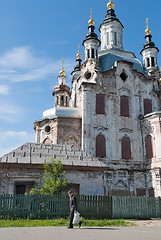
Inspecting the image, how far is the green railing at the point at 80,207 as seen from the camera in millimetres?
13727

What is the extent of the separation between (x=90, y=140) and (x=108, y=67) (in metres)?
9.32

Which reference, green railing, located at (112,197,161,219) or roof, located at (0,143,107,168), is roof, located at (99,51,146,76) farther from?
green railing, located at (112,197,161,219)

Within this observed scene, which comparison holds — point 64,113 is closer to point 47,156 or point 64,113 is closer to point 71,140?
point 71,140

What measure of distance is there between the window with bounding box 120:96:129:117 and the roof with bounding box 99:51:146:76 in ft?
13.1

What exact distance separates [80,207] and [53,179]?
239cm

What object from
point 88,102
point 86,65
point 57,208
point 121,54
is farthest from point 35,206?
point 121,54

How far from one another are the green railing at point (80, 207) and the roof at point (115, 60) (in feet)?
58.8

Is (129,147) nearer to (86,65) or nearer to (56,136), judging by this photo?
(56,136)

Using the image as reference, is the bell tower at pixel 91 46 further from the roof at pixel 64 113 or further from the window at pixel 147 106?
the window at pixel 147 106

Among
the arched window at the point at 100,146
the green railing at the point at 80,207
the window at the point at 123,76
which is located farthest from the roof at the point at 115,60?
the green railing at the point at 80,207

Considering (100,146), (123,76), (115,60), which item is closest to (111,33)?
(115,60)

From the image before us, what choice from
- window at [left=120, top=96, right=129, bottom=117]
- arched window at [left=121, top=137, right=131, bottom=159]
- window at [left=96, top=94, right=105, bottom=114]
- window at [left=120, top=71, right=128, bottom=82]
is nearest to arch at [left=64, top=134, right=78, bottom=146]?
window at [left=96, top=94, right=105, bottom=114]

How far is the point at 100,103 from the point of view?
2894cm

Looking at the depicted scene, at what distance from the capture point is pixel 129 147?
1109 inches
